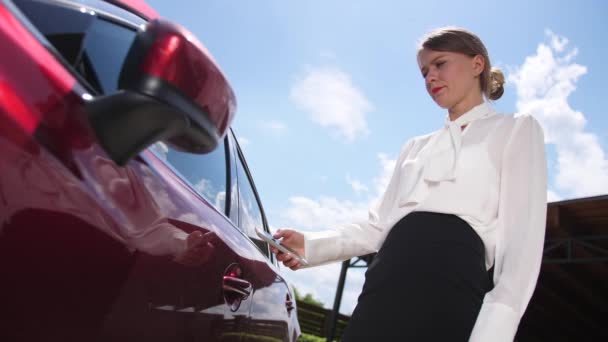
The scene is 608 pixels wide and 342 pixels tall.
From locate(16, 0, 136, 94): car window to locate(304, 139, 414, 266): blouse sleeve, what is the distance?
838 mm

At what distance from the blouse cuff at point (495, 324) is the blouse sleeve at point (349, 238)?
19.7 inches

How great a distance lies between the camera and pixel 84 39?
944 millimetres

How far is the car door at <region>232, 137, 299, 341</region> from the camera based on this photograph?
1.69 metres

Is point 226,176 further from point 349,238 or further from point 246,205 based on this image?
point 349,238

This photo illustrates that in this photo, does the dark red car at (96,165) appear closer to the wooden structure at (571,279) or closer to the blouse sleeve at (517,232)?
the blouse sleeve at (517,232)

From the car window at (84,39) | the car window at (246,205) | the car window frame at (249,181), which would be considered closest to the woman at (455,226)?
the car window at (246,205)

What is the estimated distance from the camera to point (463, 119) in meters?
1.47

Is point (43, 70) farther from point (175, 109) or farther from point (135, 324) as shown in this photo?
point (135, 324)

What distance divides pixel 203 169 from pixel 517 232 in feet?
2.92

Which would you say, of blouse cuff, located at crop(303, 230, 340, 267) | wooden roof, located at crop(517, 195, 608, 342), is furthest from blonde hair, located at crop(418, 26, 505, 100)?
wooden roof, located at crop(517, 195, 608, 342)

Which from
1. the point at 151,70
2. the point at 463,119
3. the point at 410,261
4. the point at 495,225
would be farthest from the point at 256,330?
the point at 151,70

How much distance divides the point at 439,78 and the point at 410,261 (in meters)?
0.61

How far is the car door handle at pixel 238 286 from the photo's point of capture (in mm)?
1327

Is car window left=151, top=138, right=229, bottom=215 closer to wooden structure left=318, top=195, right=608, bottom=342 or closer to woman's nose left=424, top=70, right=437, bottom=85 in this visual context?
woman's nose left=424, top=70, right=437, bottom=85
